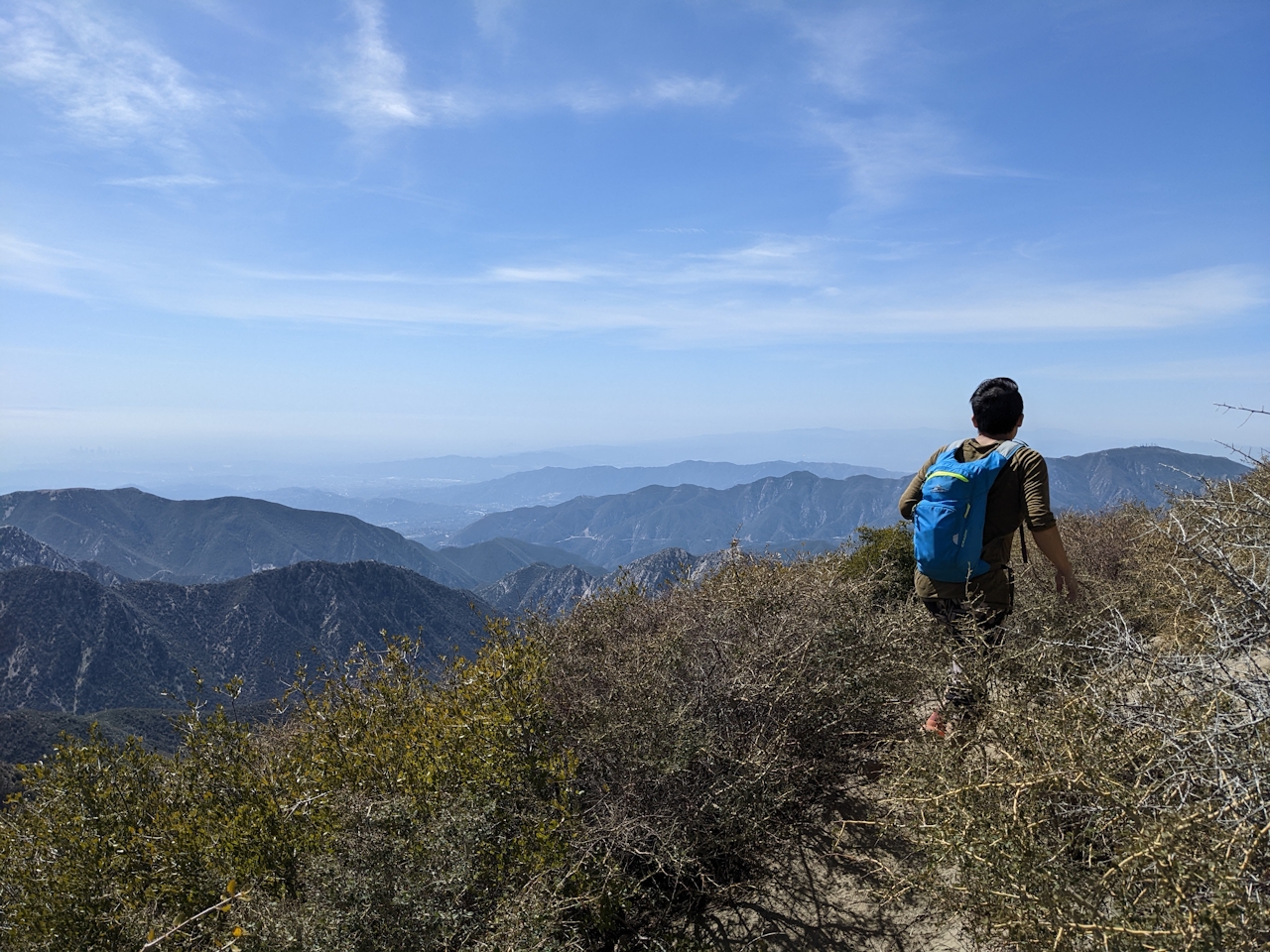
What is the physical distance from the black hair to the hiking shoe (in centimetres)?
147

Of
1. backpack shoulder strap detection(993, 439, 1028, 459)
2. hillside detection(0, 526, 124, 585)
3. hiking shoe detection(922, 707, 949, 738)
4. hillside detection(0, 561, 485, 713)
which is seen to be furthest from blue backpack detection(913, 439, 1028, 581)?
hillside detection(0, 526, 124, 585)

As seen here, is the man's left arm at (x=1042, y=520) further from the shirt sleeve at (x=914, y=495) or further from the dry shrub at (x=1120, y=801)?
the dry shrub at (x=1120, y=801)

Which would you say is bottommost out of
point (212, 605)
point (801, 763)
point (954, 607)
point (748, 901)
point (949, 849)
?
point (212, 605)

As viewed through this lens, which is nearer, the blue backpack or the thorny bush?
the thorny bush

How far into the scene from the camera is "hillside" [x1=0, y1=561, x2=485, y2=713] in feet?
266

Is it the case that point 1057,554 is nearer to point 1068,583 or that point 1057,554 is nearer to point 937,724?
point 1068,583

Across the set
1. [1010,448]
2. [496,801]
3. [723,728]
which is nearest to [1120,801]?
[723,728]

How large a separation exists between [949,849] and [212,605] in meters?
115

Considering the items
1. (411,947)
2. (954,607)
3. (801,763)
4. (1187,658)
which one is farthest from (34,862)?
(1187,658)

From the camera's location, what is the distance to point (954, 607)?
3635 millimetres

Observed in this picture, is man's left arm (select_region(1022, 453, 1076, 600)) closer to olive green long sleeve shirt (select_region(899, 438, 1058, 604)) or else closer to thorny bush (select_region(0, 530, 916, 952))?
olive green long sleeve shirt (select_region(899, 438, 1058, 604))

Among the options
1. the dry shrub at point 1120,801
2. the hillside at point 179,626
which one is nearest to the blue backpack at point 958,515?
the dry shrub at point 1120,801

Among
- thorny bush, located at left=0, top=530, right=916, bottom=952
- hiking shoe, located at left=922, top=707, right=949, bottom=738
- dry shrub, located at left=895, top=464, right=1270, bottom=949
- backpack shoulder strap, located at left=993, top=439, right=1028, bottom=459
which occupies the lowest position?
thorny bush, located at left=0, top=530, right=916, bottom=952

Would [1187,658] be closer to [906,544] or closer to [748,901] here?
[748,901]
